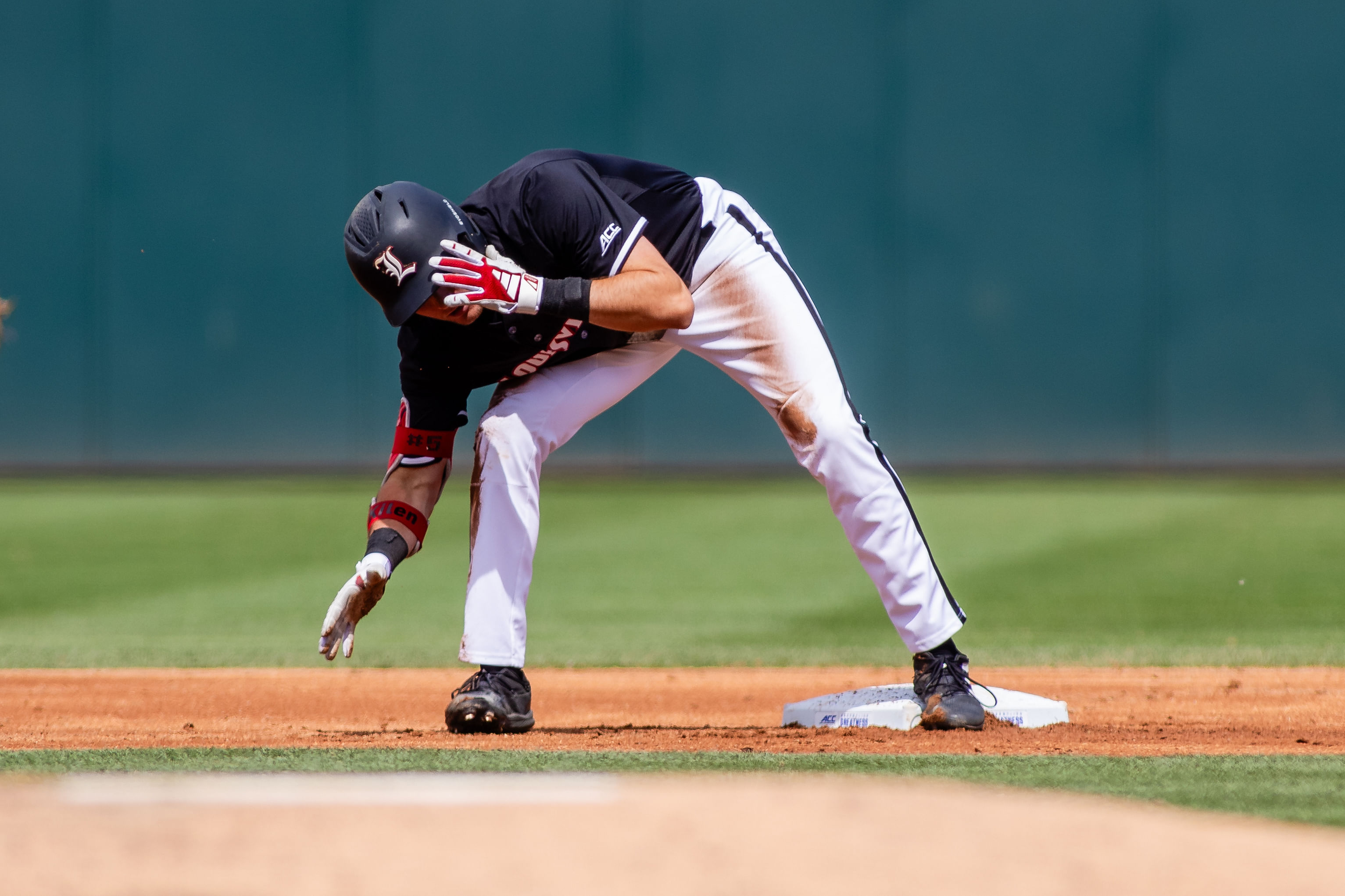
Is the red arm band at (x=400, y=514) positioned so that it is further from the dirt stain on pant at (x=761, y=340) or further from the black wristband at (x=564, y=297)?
the dirt stain on pant at (x=761, y=340)

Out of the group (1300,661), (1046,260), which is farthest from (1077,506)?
(1300,661)

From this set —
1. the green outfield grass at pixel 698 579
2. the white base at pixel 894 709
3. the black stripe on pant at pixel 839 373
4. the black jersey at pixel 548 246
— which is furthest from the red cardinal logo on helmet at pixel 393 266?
the green outfield grass at pixel 698 579

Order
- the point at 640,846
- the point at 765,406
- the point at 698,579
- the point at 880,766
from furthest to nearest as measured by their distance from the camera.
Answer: the point at 698,579, the point at 765,406, the point at 880,766, the point at 640,846

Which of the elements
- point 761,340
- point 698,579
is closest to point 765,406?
point 761,340

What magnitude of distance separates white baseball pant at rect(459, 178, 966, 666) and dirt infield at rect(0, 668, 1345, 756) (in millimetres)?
341

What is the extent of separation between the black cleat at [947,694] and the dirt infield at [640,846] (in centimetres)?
135

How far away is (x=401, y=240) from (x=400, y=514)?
83 centimetres

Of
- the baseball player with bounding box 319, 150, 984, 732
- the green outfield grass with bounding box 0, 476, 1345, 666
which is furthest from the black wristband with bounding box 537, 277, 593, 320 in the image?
the green outfield grass with bounding box 0, 476, 1345, 666

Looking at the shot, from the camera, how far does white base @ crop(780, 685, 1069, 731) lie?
4094 millimetres

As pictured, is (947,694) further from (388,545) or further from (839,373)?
(388,545)

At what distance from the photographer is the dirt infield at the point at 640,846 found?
2176 millimetres

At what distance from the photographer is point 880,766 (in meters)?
3.35

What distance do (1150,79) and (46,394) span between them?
11336 millimetres

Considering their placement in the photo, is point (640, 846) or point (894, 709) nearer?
point (640, 846)
